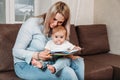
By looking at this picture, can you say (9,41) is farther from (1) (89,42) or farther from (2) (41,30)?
(1) (89,42)

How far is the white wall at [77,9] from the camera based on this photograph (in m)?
2.82

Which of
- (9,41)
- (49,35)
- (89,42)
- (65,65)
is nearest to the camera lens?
(65,65)

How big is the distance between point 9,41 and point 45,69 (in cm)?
53

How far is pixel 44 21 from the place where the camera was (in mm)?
1858

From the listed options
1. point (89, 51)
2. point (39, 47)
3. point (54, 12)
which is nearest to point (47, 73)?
point (39, 47)

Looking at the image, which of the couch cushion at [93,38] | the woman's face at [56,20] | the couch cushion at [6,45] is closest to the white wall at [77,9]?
the couch cushion at [93,38]

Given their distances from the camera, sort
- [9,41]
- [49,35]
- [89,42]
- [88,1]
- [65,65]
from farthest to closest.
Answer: [88,1], [89,42], [9,41], [49,35], [65,65]

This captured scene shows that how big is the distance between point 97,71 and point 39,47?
2.21ft

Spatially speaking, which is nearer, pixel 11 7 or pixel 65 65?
pixel 65 65

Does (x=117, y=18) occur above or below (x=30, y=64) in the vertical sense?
above

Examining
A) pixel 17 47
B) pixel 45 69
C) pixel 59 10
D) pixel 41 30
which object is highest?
pixel 59 10

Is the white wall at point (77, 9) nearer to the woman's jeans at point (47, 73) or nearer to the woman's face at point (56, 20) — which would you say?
the woman's face at point (56, 20)

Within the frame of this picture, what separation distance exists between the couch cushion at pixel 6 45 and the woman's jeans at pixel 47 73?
0.21 metres

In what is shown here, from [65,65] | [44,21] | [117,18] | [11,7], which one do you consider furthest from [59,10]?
[117,18]
